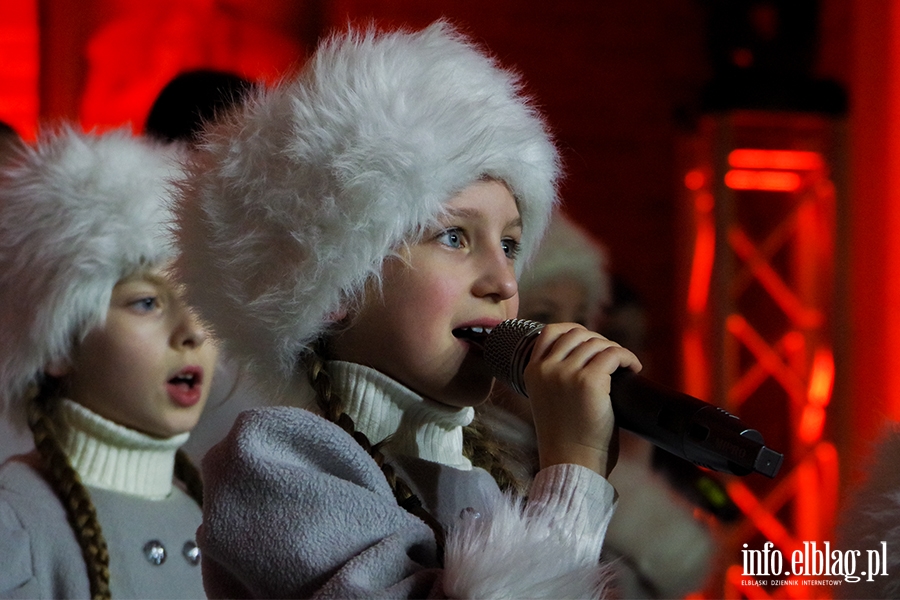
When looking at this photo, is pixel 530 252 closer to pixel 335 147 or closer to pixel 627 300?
pixel 335 147

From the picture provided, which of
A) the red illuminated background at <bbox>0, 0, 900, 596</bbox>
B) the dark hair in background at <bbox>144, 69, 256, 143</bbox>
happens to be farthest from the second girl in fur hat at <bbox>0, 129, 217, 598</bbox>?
the red illuminated background at <bbox>0, 0, 900, 596</bbox>

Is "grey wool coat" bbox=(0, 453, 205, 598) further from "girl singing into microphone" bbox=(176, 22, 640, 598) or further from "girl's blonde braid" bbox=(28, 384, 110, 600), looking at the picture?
"girl singing into microphone" bbox=(176, 22, 640, 598)

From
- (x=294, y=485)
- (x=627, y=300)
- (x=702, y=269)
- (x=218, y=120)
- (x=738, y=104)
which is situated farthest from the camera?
(x=702, y=269)

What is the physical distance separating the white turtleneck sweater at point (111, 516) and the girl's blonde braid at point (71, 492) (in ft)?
0.04

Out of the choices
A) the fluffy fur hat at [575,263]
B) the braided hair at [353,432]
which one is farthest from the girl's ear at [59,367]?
the fluffy fur hat at [575,263]

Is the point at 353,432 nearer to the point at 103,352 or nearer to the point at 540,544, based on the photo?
the point at 540,544

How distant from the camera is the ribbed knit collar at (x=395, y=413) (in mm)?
1062

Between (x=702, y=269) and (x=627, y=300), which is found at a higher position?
(x=627, y=300)

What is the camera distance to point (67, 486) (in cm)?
147

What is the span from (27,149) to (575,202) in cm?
234

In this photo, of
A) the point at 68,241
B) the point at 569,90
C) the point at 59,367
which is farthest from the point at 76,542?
the point at 569,90

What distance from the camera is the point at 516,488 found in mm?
1217

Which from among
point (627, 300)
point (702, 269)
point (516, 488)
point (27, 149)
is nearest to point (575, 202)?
point (702, 269)

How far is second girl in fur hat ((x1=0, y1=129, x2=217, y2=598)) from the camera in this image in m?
1.50
